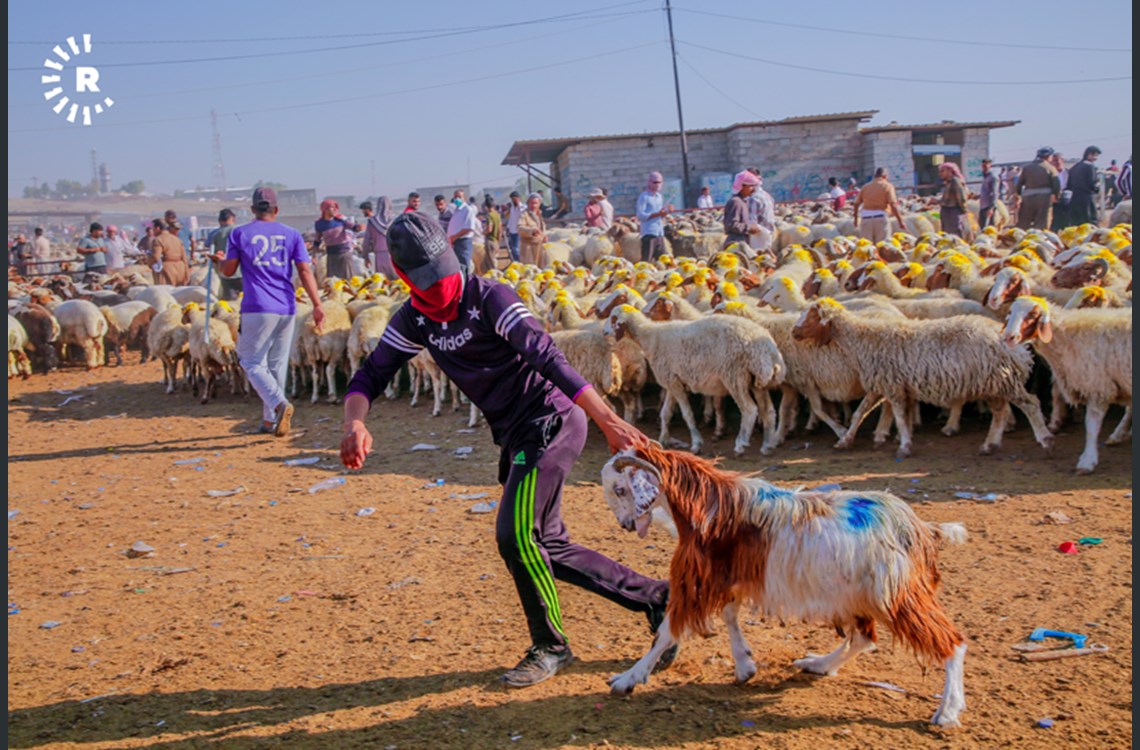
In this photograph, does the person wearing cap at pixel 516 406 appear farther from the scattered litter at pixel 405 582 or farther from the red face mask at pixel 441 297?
the scattered litter at pixel 405 582

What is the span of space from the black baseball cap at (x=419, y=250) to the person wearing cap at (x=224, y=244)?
795 centimetres

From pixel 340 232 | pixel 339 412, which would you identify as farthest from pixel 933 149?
pixel 339 412

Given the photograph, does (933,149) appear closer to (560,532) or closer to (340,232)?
(340,232)

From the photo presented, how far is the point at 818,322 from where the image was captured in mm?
8141

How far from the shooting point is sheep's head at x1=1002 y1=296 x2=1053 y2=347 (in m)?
6.86

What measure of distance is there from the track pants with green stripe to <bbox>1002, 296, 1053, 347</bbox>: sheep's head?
3790 millimetres

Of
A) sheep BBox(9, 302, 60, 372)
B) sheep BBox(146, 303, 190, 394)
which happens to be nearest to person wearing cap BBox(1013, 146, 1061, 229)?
sheep BBox(146, 303, 190, 394)

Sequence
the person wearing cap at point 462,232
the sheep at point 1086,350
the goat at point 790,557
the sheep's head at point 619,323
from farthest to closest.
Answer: the person wearing cap at point 462,232
the sheep's head at point 619,323
the sheep at point 1086,350
the goat at point 790,557

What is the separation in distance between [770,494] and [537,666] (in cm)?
121

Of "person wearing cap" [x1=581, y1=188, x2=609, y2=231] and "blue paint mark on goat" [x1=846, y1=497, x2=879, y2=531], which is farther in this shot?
"person wearing cap" [x1=581, y1=188, x2=609, y2=231]

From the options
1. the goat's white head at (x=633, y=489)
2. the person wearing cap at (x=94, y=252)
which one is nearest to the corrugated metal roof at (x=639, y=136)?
the person wearing cap at (x=94, y=252)

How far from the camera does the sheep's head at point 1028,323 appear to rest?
22.5ft

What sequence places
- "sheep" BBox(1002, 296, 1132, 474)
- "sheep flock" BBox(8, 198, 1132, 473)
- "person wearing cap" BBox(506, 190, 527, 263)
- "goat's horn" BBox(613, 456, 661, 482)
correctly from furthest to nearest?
1. "person wearing cap" BBox(506, 190, 527, 263)
2. "sheep flock" BBox(8, 198, 1132, 473)
3. "sheep" BBox(1002, 296, 1132, 474)
4. "goat's horn" BBox(613, 456, 661, 482)

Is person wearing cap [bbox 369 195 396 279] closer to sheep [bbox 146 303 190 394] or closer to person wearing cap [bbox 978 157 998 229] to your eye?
sheep [bbox 146 303 190 394]
